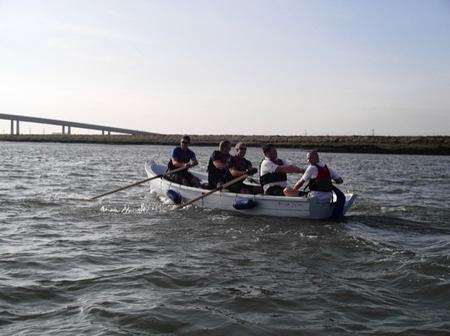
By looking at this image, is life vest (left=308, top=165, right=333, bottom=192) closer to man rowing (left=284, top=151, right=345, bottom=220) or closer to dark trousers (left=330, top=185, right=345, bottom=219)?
man rowing (left=284, top=151, right=345, bottom=220)

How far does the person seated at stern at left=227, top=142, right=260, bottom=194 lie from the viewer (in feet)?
46.6

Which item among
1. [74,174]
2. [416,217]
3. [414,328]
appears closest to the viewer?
[414,328]

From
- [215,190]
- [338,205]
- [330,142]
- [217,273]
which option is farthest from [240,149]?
[330,142]

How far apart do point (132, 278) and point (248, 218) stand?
20.1 feet

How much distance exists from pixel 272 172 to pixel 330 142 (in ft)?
189

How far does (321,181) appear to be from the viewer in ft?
41.4

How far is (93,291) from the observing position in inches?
272

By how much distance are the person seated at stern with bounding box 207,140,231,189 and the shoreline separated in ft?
154

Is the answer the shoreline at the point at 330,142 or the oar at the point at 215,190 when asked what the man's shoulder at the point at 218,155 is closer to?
the oar at the point at 215,190

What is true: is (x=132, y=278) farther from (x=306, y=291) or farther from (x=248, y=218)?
(x=248, y=218)

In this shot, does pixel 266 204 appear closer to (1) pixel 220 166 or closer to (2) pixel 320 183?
(2) pixel 320 183

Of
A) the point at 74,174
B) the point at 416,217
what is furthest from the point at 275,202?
the point at 74,174

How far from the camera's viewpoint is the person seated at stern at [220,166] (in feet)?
48.3

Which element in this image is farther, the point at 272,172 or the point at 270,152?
the point at 272,172
